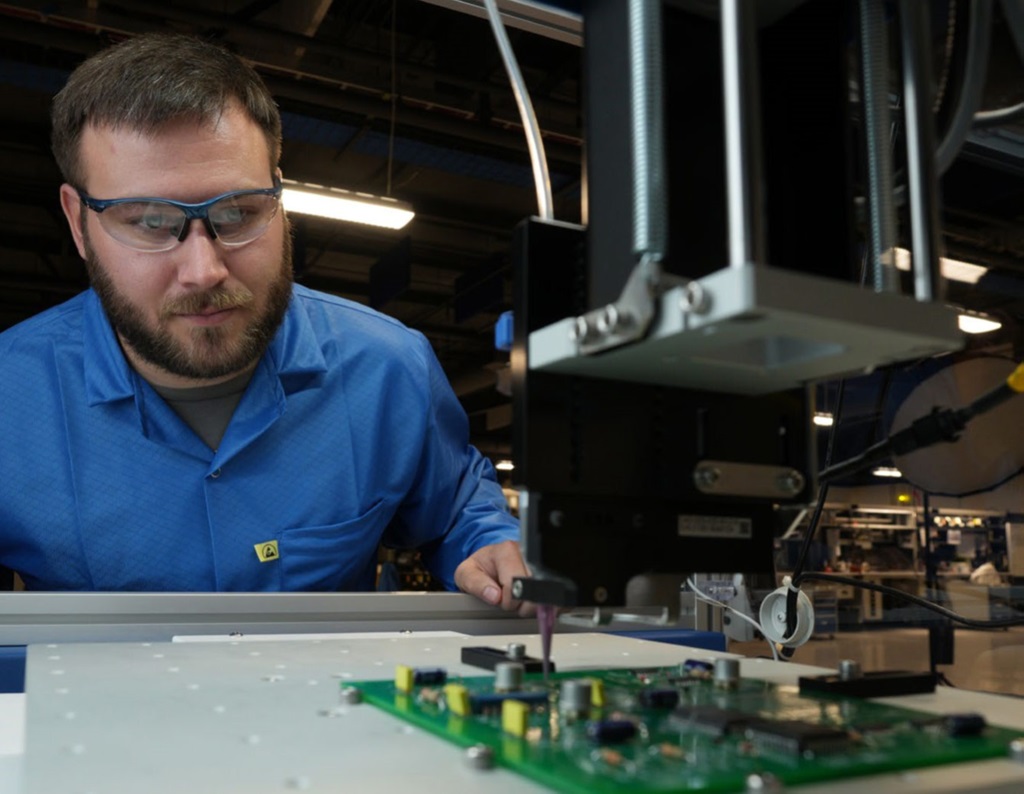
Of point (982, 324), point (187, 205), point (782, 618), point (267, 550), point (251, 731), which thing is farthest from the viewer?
point (982, 324)

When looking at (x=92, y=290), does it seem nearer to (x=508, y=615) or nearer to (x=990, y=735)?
(x=508, y=615)

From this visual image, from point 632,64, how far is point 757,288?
0.65 ft

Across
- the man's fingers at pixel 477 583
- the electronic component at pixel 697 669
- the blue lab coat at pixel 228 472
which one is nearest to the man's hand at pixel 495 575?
the man's fingers at pixel 477 583

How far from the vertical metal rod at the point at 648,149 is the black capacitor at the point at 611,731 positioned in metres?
0.28

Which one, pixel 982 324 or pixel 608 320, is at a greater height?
pixel 982 324

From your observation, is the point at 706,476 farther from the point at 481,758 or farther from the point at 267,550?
the point at 267,550

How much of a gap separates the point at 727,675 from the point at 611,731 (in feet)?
0.81

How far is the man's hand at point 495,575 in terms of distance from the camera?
1376mm

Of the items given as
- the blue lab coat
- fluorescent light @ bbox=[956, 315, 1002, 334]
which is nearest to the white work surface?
the blue lab coat

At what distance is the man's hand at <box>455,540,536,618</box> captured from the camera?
1.38 m

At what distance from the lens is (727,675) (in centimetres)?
74

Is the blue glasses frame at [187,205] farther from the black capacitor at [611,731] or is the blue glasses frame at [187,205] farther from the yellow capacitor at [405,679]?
the black capacitor at [611,731]

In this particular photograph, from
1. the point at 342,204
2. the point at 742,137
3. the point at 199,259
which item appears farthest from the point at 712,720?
the point at 342,204

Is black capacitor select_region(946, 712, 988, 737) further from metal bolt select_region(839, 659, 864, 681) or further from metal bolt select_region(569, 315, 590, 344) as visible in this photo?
metal bolt select_region(569, 315, 590, 344)
